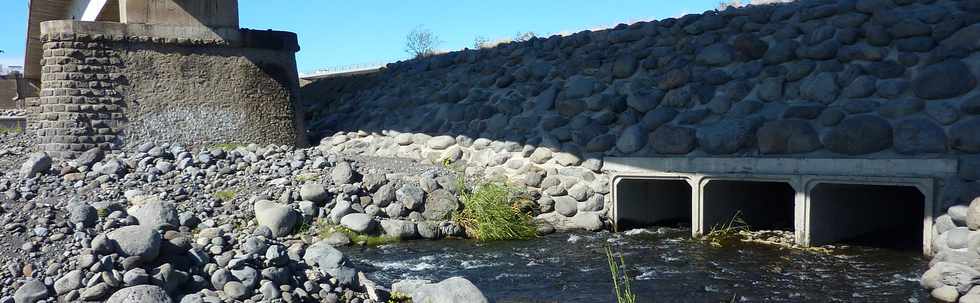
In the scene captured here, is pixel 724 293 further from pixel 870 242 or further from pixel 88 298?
pixel 88 298

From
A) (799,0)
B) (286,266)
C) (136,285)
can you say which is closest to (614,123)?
(799,0)

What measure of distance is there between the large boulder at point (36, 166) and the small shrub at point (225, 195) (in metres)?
2.68

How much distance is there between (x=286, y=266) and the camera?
690 cm

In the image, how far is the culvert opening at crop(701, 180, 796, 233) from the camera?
1153 centimetres

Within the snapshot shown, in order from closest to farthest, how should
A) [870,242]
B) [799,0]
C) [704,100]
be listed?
[870,242] < [704,100] < [799,0]

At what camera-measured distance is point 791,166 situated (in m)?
10.2

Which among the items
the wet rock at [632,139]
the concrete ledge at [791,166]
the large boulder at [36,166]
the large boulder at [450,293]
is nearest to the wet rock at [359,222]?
the concrete ledge at [791,166]

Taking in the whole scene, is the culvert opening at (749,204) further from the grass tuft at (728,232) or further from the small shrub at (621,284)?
the small shrub at (621,284)

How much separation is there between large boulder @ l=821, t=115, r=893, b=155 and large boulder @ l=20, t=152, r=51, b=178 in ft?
35.8

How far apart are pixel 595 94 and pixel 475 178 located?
235cm

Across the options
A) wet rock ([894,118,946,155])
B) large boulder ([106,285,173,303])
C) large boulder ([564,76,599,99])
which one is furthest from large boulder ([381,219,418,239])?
wet rock ([894,118,946,155])

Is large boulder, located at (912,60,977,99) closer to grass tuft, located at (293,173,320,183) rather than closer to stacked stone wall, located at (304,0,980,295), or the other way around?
stacked stone wall, located at (304,0,980,295)

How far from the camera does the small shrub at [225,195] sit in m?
11.9

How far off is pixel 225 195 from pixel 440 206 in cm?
314
